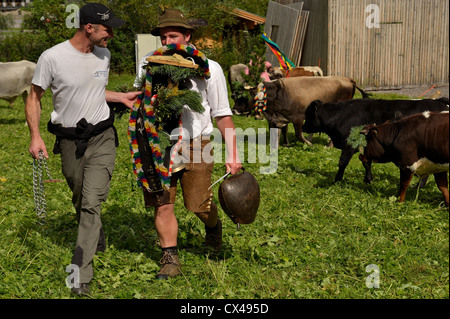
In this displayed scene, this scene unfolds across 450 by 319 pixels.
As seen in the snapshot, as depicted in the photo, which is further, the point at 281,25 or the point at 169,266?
the point at 281,25

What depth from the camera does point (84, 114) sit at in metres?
4.88

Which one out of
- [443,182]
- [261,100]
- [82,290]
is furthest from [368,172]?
[82,290]

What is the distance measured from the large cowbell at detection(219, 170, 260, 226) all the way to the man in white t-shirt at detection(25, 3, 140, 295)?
1050mm

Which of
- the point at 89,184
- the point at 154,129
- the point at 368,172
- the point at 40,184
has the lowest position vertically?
the point at 368,172

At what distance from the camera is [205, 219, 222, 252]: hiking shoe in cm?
531

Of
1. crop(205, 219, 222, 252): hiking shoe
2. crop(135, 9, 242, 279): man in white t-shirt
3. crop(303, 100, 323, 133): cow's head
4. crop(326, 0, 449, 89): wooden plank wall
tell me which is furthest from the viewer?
crop(326, 0, 449, 89): wooden plank wall

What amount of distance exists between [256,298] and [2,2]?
30844 millimetres

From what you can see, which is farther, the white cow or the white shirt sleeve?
the white cow

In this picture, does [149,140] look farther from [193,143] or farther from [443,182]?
[443,182]

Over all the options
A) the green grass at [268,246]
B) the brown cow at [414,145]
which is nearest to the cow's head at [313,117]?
the green grass at [268,246]

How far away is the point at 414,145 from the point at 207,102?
3.11 m

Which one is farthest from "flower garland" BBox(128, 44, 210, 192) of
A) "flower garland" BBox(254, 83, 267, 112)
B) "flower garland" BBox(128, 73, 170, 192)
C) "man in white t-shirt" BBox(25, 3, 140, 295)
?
"flower garland" BBox(254, 83, 267, 112)

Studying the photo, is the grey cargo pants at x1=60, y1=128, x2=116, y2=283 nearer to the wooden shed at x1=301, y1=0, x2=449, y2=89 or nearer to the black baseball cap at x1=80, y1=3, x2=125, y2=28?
the black baseball cap at x1=80, y1=3, x2=125, y2=28
